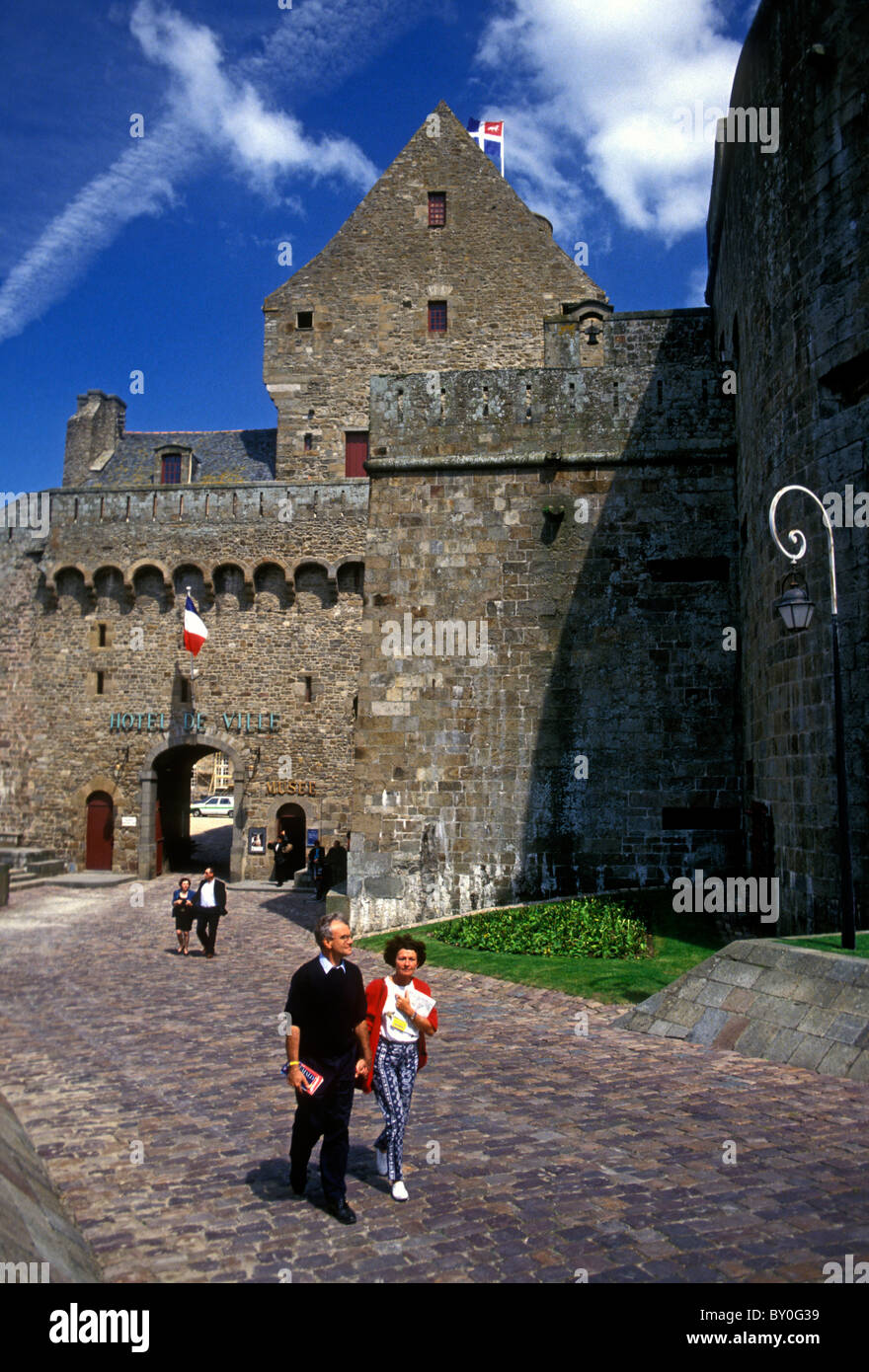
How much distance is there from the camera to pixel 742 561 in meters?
15.4

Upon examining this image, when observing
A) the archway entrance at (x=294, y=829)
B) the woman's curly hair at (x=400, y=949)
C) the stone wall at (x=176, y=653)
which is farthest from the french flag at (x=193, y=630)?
the woman's curly hair at (x=400, y=949)

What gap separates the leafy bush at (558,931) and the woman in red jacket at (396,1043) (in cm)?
741

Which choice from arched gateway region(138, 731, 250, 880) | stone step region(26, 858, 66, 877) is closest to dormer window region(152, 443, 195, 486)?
arched gateway region(138, 731, 250, 880)

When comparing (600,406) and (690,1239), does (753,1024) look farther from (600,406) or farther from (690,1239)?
(600,406)

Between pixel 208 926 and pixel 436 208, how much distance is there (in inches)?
1051

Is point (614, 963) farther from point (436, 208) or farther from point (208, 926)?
point (436, 208)

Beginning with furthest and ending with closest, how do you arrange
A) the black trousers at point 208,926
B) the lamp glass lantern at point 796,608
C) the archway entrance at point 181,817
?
the archway entrance at point 181,817 → the black trousers at point 208,926 → the lamp glass lantern at point 796,608

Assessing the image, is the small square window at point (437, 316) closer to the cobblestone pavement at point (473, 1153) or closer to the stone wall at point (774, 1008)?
the cobblestone pavement at point (473, 1153)

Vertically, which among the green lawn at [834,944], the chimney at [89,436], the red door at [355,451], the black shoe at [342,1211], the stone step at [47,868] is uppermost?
the chimney at [89,436]

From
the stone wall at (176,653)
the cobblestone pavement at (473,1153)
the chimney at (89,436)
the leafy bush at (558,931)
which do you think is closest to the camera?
the cobblestone pavement at (473,1153)

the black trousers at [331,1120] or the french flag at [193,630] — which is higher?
the french flag at [193,630]

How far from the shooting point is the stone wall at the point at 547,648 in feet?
51.9

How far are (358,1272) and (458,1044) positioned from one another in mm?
4595

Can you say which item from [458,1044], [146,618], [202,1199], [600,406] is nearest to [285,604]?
[146,618]
